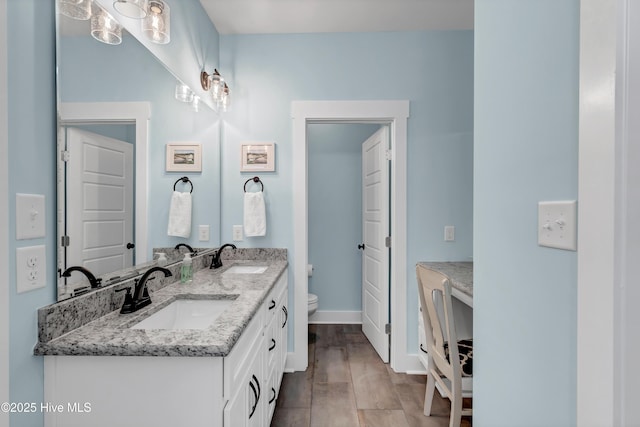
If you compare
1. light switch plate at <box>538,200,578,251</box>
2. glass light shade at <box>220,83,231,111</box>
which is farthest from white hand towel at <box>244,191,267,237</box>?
light switch plate at <box>538,200,578,251</box>

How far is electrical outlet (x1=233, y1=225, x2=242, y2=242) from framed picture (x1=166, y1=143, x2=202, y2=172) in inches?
22.7

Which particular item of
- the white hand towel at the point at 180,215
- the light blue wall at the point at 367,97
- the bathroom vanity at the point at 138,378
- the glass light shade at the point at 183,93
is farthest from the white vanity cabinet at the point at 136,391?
the light blue wall at the point at 367,97

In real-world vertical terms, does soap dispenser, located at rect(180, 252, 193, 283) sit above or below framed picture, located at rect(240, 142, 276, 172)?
below

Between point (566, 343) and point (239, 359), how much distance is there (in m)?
0.97

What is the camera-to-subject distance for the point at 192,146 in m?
2.19

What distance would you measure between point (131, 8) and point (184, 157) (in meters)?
0.88

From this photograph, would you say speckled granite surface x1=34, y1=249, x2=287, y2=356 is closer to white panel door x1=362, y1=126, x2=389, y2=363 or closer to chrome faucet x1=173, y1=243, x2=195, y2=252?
chrome faucet x1=173, y1=243, x2=195, y2=252

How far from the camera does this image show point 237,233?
2.64 m

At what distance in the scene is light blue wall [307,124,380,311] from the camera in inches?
149

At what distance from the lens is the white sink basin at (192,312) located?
4.82 feet

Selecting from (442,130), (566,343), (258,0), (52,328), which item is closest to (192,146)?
(258,0)

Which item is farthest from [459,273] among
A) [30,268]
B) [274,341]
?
[30,268]

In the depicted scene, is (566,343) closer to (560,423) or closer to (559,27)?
(560,423)

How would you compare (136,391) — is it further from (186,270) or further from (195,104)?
(195,104)
